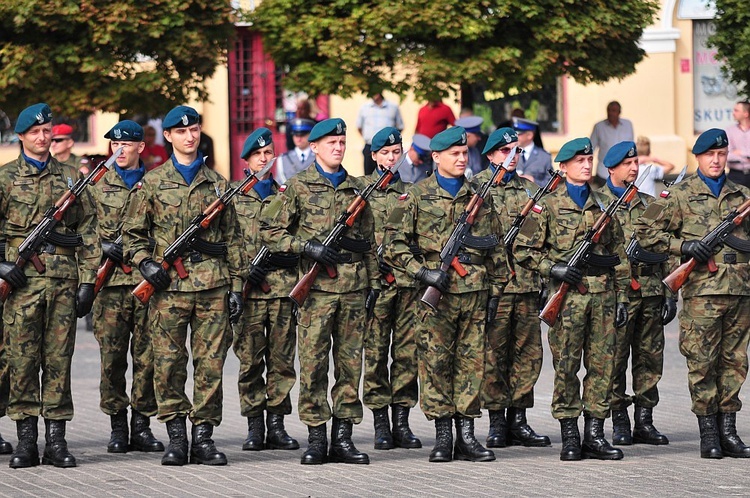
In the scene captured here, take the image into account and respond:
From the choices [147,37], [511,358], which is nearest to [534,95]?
[147,37]

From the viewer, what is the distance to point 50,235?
33.9 ft

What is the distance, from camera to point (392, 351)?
11.5 metres

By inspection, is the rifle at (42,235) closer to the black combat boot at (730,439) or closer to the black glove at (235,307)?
the black glove at (235,307)

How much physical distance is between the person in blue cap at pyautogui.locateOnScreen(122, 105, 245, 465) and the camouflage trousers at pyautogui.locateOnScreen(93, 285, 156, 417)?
560 millimetres

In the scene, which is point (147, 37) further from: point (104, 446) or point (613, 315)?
point (613, 315)

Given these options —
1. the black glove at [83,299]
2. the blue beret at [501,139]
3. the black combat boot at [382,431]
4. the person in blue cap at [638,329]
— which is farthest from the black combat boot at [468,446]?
the black glove at [83,299]

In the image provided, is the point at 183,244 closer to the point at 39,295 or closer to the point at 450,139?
the point at 39,295

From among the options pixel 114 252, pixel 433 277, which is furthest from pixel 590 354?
pixel 114 252

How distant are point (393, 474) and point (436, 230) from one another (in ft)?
5.10

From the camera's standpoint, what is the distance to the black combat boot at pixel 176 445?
1030 centimetres

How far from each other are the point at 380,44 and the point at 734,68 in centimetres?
472

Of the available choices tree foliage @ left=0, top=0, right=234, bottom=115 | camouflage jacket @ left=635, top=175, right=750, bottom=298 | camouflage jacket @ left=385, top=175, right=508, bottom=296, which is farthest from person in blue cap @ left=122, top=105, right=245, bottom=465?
tree foliage @ left=0, top=0, right=234, bottom=115

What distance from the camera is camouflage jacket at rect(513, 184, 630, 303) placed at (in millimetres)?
10531

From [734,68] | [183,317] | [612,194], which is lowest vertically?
[183,317]
